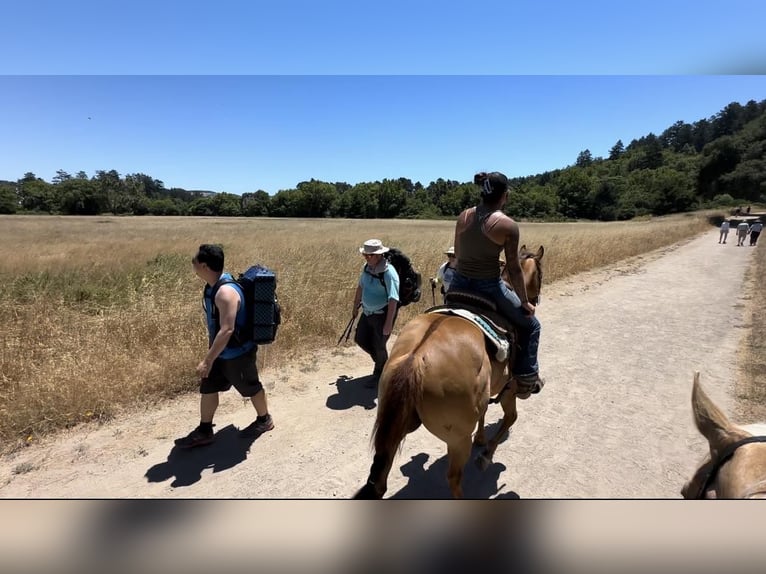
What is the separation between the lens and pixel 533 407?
4.98m

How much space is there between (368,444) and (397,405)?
185cm

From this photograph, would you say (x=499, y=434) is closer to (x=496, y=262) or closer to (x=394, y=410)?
(x=496, y=262)

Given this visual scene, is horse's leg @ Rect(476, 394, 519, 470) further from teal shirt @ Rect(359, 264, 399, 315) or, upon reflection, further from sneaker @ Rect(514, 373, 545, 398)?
teal shirt @ Rect(359, 264, 399, 315)

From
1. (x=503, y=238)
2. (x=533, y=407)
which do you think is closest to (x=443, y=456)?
(x=533, y=407)

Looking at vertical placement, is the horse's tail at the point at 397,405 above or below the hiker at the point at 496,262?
below

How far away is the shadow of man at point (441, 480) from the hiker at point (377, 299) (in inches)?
66.9

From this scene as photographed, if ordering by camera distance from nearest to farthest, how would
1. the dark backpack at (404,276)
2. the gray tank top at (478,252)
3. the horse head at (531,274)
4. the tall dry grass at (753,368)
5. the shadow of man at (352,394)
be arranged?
1. the gray tank top at (478,252)
2. the horse head at (531,274)
3. the tall dry grass at (753,368)
4. the shadow of man at (352,394)
5. the dark backpack at (404,276)

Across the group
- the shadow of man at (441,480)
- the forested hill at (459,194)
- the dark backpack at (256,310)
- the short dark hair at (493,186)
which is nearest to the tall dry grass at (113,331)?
the dark backpack at (256,310)

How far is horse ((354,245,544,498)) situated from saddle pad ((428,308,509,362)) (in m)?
0.06

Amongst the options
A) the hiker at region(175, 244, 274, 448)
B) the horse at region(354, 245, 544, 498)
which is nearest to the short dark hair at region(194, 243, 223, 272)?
the hiker at region(175, 244, 274, 448)

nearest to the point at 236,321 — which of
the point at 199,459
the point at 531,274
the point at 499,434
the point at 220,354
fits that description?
the point at 220,354

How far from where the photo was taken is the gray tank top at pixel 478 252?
3.33 m

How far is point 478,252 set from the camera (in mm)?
3412

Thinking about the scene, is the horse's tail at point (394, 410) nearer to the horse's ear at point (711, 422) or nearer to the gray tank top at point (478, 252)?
the gray tank top at point (478, 252)
